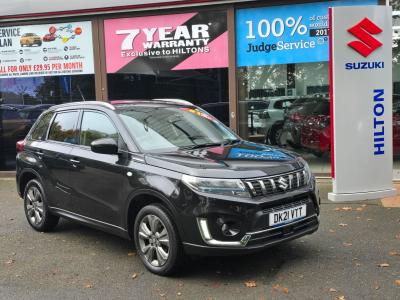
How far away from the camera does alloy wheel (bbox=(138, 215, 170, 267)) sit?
4699 mm

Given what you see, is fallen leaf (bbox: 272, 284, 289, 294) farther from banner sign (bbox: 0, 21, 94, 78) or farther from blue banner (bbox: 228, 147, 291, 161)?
banner sign (bbox: 0, 21, 94, 78)

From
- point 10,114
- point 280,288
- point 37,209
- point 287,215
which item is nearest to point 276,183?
point 287,215

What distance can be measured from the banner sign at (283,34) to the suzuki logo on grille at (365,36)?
2.10m

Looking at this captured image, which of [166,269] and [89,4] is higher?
[89,4]

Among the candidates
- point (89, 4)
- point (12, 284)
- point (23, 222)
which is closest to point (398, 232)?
point (12, 284)

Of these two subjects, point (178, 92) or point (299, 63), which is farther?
point (178, 92)

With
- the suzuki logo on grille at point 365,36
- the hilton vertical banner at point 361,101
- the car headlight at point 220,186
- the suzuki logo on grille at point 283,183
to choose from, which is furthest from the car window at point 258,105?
the car headlight at point 220,186

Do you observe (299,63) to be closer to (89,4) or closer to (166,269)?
(89,4)

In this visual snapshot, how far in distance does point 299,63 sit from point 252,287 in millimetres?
6077

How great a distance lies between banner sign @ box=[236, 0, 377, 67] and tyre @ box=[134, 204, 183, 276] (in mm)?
5778

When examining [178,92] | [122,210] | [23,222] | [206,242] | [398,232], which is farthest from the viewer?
[178,92]

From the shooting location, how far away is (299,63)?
9.66m

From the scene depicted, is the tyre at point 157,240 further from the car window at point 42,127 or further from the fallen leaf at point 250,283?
the car window at point 42,127

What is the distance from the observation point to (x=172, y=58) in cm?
1026
